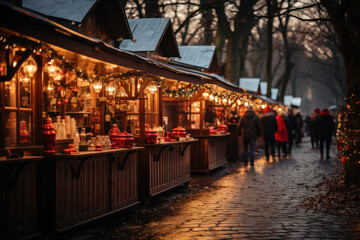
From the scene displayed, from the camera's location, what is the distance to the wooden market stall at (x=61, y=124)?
21.8ft

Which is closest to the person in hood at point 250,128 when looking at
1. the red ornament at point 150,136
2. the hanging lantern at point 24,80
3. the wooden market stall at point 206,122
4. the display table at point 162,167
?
the wooden market stall at point 206,122

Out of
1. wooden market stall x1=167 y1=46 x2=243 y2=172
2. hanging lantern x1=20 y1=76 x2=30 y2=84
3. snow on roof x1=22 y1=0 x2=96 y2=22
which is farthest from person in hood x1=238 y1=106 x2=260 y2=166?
hanging lantern x1=20 y1=76 x2=30 y2=84

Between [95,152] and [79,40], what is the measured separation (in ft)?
6.80

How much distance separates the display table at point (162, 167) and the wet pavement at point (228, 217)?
274mm

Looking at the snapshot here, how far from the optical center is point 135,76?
1050cm

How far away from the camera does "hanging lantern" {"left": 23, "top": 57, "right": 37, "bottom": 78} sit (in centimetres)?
708

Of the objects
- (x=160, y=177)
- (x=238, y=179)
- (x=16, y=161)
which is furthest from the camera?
(x=238, y=179)

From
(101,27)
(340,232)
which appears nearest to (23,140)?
(340,232)

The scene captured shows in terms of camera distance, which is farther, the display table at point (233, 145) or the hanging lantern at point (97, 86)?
the display table at point (233, 145)

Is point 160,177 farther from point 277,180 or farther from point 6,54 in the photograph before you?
point 6,54

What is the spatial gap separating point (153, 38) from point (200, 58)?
823 cm

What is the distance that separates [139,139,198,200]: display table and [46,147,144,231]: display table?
0.51m

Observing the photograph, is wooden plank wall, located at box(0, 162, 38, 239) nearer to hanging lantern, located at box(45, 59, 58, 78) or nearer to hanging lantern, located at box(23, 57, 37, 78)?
hanging lantern, located at box(23, 57, 37, 78)

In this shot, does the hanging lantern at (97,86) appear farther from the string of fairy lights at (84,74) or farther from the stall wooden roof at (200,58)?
the stall wooden roof at (200,58)
